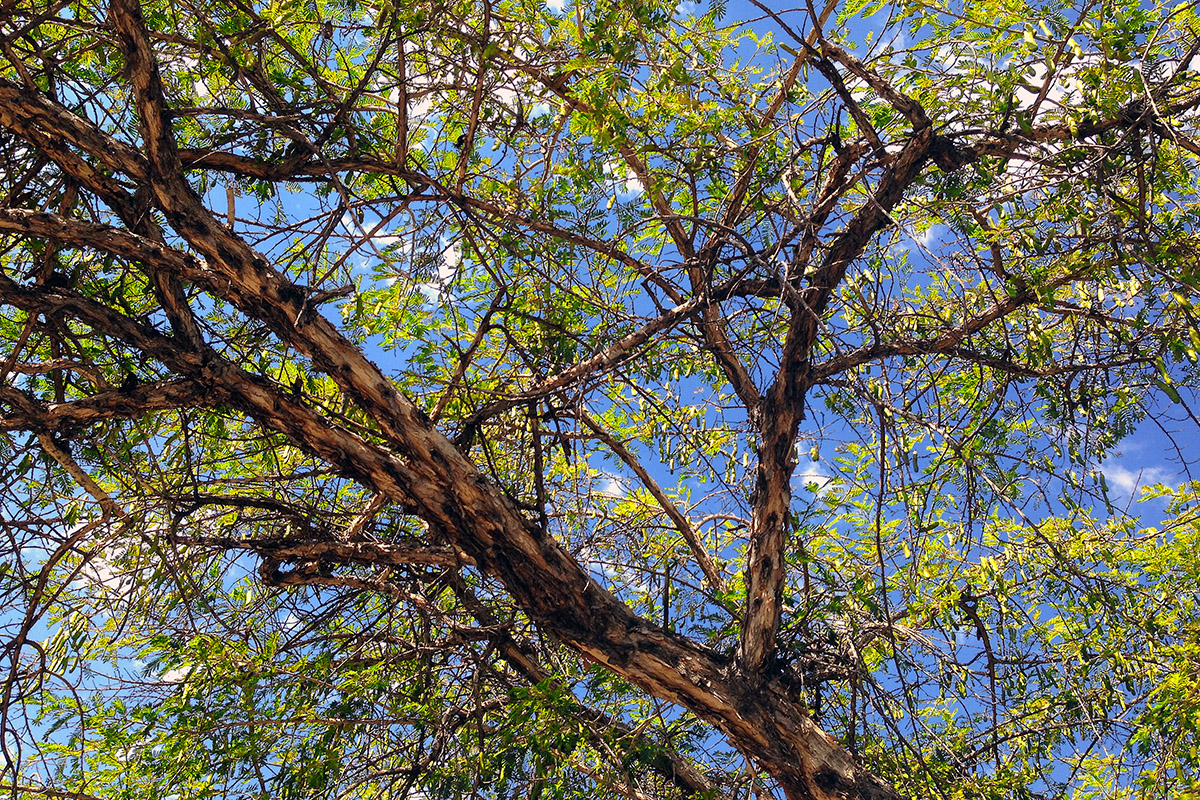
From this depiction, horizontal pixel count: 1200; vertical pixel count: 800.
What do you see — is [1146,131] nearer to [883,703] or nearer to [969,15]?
[969,15]

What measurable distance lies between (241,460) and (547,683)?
1936mm

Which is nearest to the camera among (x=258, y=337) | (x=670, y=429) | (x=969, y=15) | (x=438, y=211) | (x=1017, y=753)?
(x=969, y=15)

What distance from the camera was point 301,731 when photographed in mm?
4000

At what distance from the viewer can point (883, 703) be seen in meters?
3.47

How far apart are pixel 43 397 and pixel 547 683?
8.17 ft


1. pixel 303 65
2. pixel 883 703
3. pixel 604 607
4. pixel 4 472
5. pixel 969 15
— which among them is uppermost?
pixel 303 65

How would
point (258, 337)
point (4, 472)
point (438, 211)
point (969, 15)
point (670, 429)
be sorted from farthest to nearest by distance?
point (670, 429) < point (438, 211) < point (258, 337) < point (4, 472) < point (969, 15)

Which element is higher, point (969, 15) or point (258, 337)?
point (969, 15)

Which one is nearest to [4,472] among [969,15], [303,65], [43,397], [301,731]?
[43,397]

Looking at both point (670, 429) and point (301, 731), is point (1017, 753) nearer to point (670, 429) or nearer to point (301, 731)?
point (670, 429)

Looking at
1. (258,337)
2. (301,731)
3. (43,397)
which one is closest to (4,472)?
(43,397)

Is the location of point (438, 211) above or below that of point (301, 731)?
above

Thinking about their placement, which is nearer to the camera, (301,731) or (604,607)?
(604,607)

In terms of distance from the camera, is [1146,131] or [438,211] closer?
[1146,131]
